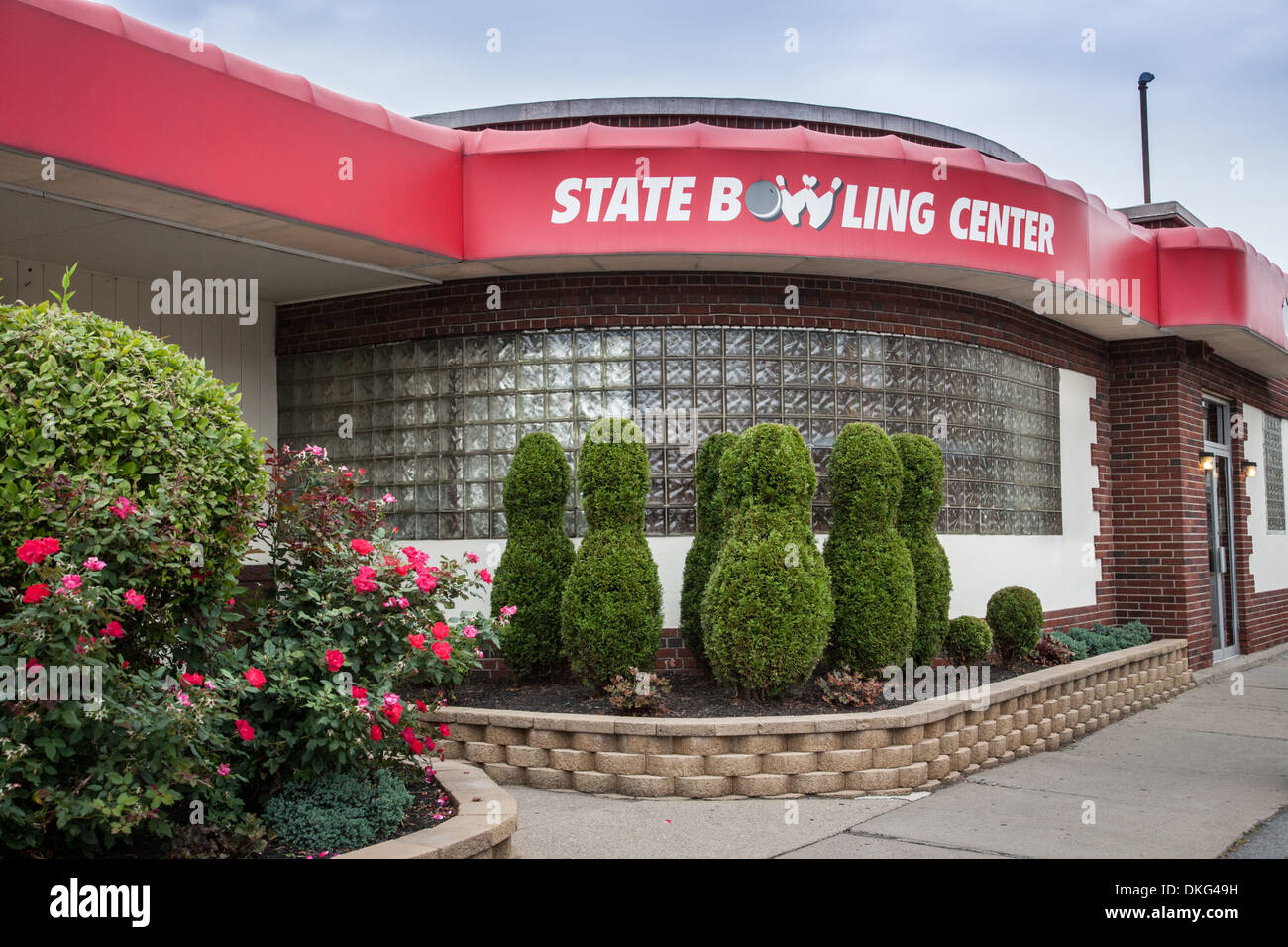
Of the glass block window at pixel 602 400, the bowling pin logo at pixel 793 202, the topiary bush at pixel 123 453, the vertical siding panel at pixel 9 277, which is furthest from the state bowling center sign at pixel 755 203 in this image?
the topiary bush at pixel 123 453

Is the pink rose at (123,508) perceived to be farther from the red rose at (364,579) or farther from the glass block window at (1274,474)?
the glass block window at (1274,474)

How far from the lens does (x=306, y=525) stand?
5164 millimetres

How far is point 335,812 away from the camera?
4.30m

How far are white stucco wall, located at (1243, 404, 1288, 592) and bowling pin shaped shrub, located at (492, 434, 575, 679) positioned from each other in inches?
401

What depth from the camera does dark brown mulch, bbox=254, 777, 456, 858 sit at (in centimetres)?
415

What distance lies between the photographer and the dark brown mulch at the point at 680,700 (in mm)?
6816

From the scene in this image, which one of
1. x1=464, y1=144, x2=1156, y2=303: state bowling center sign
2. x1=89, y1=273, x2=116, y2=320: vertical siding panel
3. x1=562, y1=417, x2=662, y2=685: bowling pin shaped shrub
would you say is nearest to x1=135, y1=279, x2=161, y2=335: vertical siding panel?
x1=89, y1=273, x2=116, y2=320: vertical siding panel

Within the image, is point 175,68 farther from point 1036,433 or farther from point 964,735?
point 1036,433

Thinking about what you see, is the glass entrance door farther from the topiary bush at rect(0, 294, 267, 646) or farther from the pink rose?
the pink rose

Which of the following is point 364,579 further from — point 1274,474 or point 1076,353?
point 1274,474

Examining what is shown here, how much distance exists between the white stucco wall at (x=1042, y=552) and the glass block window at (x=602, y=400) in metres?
0.16
